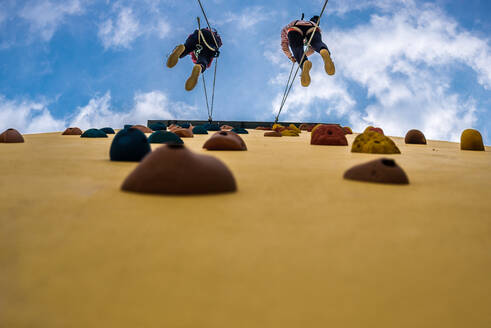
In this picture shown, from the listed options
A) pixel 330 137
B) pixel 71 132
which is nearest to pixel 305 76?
pixel 330 137

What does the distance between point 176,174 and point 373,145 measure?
8.14ft

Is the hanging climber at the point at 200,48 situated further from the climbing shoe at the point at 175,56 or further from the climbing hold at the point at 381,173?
the climbing hold at the point at 381,173

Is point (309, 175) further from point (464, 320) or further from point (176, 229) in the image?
point (464, 320)

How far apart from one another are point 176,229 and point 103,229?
178 millimetres

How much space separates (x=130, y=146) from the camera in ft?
7.42

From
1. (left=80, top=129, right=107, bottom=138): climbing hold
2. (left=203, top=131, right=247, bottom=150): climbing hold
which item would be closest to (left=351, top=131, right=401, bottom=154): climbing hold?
(left=203, top=131, right=247, bottom=150): climbing hold

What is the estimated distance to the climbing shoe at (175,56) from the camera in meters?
8.07

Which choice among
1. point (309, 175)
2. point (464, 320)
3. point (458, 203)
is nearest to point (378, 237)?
point (464, 320)

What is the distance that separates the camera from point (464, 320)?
0.69 meters

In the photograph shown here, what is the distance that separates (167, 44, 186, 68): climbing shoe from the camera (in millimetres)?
8070

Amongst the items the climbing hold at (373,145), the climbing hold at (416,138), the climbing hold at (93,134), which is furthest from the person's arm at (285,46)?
the climbing hold at (373,145)

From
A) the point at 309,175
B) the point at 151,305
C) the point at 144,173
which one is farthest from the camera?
the point at 309,175

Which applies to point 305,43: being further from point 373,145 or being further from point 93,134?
point 373,145

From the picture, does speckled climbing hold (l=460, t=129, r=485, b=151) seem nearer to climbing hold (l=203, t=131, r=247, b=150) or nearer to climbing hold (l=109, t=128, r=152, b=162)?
climbing hold (l=203, t=131, r=247, b=150)
